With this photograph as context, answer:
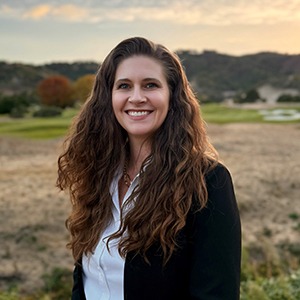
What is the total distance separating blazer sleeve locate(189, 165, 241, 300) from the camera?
2.00 m

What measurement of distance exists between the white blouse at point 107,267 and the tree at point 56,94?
206 ft

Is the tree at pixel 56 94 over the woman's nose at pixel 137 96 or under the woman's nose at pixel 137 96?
under

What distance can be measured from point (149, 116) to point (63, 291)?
4953 mm

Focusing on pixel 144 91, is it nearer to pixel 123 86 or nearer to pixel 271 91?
pixel 123 86

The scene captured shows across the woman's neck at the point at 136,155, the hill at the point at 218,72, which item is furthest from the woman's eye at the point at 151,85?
the hill at the point at 218,72

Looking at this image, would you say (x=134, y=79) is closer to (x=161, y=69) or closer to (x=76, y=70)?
(x=161, y=69)

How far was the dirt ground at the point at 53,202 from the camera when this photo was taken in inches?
319

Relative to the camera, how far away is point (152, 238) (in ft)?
6.89

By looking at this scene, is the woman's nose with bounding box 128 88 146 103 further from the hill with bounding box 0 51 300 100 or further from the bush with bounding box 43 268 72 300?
the hill with bounding box 0 51 300 100

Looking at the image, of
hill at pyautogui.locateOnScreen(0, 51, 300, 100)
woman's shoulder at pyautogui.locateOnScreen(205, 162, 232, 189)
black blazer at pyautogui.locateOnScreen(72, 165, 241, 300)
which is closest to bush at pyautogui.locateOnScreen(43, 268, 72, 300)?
black blazer at pyautogui.locateOnScreen(72, 165, 241, 300)

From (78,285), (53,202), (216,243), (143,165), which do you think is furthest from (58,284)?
(216,243)

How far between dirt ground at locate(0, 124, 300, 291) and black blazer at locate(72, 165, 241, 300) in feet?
16.8

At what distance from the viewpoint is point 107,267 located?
2242 mm

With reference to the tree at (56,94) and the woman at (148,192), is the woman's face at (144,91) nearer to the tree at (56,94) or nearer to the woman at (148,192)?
the woman at (148,192)
